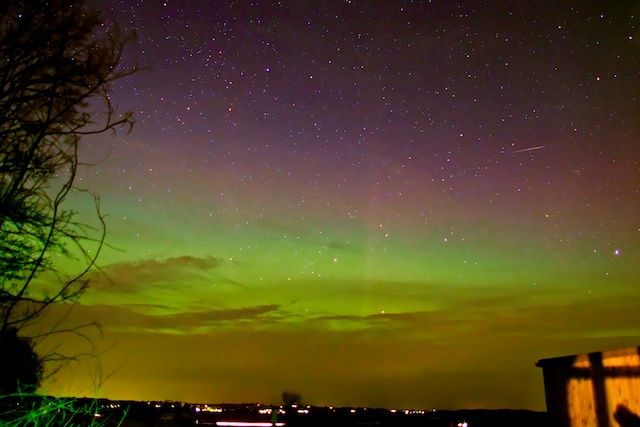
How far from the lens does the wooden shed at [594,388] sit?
6.86m

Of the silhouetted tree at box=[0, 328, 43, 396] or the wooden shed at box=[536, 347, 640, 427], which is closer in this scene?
the silhouetted tree at box=[0, 328, 43, 396]

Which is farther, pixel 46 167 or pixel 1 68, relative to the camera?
pixel 46 167

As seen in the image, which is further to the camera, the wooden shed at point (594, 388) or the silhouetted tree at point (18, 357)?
the wooden shed at point (594, 388)

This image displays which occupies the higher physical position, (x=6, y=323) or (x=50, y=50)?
(x=50, y=50)

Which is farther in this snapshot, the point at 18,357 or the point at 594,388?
the point at 594,388

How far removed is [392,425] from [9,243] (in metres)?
14.2

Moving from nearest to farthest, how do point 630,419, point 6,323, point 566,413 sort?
point 6,323, point 630,419, point 566,413

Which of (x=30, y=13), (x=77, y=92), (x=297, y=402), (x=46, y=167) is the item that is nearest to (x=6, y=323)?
(x=46, y=167)

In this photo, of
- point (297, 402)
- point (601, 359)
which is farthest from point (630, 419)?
point (297, 402)

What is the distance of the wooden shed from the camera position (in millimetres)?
6855

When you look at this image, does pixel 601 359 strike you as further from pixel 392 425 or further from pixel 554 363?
pixel 392 425

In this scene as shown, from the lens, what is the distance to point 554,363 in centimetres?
910

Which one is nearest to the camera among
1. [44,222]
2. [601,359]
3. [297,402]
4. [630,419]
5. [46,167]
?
[46,167]

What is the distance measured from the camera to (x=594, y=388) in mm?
7824
